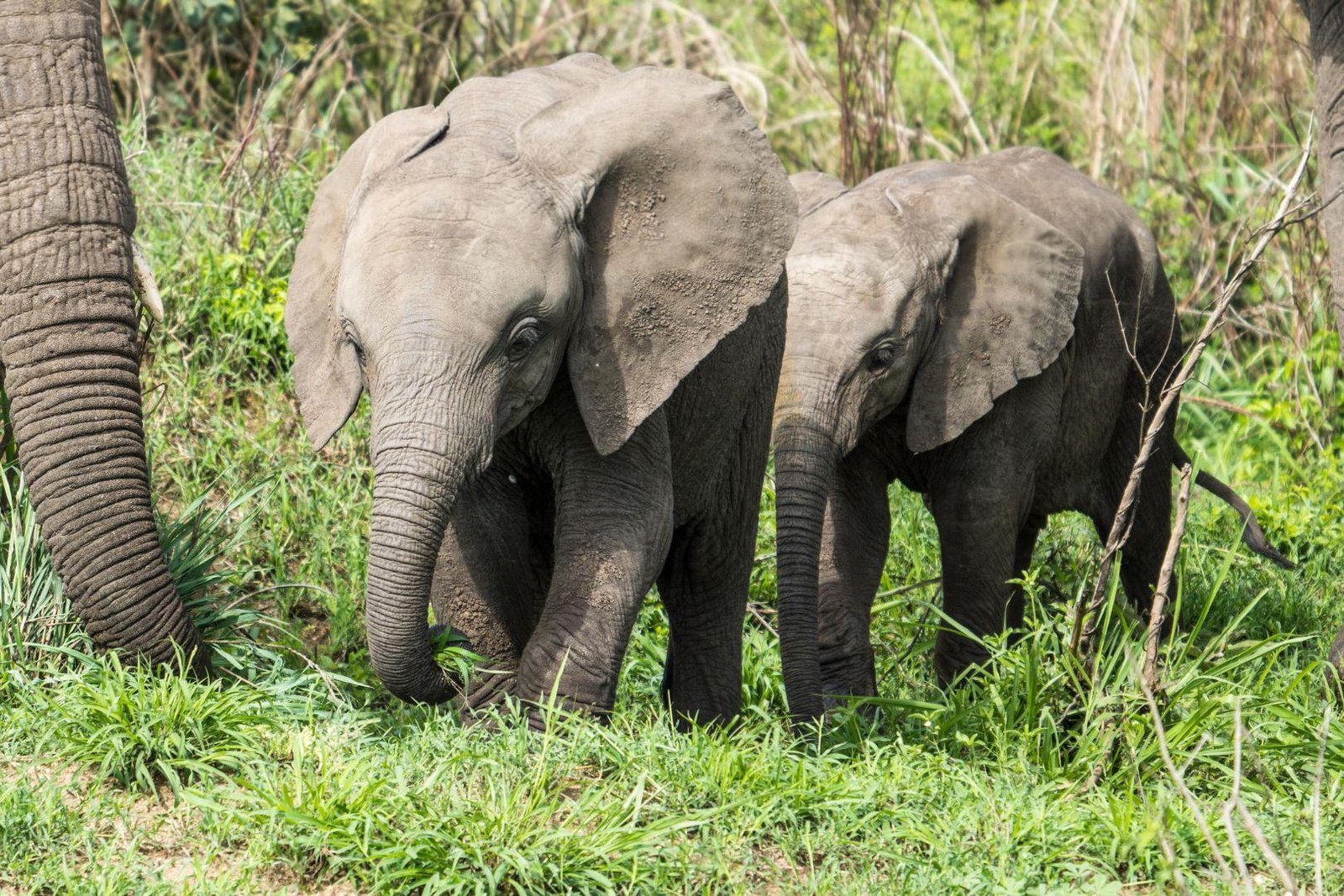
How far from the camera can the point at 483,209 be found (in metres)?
4.22

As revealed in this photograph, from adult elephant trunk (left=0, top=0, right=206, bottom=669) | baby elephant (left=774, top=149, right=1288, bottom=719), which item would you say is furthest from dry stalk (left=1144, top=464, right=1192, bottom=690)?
adult elephant trunk (left=0, top=0, right=206, bottom=669)

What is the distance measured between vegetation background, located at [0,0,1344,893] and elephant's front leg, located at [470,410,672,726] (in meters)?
0.14

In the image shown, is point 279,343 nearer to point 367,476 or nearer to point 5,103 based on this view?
point 367,476

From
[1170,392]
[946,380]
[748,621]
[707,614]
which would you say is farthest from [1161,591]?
[748,621]

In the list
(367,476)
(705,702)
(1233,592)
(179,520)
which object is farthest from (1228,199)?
(179,520)

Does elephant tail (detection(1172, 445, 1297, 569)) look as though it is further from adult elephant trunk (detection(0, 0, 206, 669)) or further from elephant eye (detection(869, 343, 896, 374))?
adult elephant trunk (detection(0, 0, 206, 669))

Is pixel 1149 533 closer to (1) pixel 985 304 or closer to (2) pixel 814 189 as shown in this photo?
(1) pixel 985 304

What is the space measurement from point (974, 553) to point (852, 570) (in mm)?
414

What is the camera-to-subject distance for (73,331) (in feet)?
14.5

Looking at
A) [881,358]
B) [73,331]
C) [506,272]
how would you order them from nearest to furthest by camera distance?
1. [506,272]
2. [73,331]
3. [881,358]

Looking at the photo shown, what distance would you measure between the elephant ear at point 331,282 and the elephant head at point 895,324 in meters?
1.61

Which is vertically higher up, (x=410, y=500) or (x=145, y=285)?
(x=145, y=285)

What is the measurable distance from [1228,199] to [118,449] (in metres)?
7.45

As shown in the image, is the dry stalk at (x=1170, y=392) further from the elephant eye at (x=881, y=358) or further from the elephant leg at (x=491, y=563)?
the elephant leg at (x=491, y=563)
